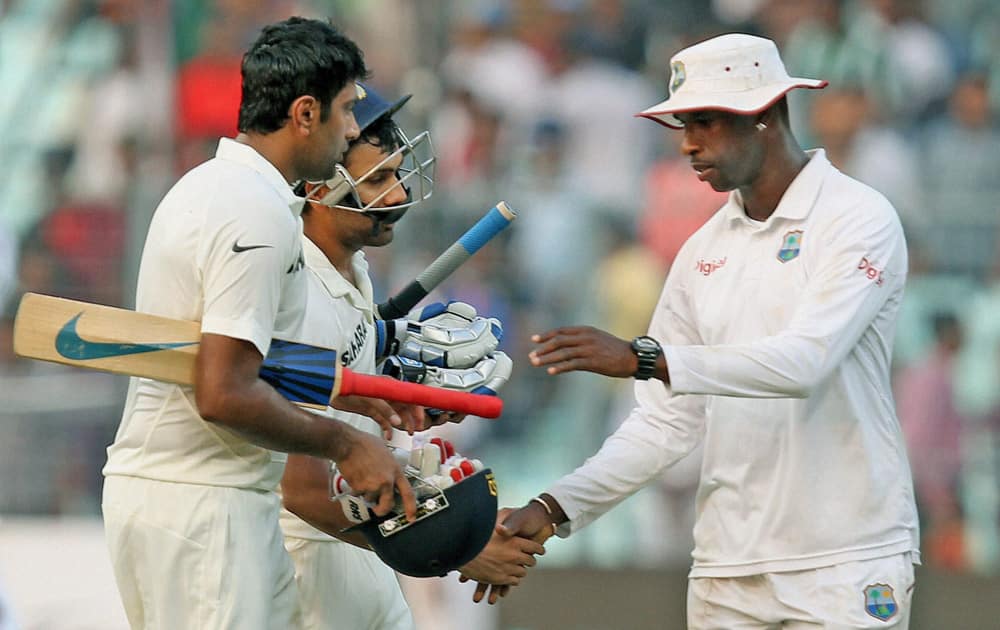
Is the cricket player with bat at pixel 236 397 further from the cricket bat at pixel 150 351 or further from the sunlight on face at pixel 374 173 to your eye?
the sunlight on face at pixel 374 173

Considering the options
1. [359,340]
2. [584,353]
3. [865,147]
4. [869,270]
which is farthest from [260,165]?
[865,147]

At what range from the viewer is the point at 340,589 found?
3975mm

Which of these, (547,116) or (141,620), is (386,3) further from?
(141,620)

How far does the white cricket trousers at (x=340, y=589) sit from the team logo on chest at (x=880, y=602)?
1.12 meters

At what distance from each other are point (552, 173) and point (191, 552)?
5567mm

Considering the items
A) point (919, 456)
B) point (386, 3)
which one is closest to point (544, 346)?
point (919, 456)

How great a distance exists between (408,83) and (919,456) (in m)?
3.45

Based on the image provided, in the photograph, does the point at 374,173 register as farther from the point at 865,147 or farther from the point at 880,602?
the point at 865,147

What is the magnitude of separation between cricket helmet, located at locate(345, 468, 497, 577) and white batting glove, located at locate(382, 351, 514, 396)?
0.91ft

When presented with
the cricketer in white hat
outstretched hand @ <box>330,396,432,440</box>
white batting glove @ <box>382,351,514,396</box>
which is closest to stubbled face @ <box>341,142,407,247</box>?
white batting glove @ <box>382,351,514,396</box>

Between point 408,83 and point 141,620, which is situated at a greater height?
point 408,83

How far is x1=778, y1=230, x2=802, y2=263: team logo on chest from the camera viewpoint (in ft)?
12.8

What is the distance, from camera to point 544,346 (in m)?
3.59

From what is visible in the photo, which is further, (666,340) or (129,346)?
(666,340)
